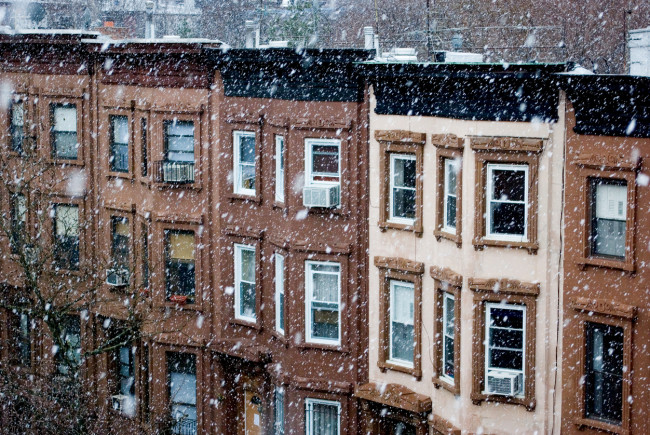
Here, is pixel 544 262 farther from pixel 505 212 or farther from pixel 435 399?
pixel 435 399

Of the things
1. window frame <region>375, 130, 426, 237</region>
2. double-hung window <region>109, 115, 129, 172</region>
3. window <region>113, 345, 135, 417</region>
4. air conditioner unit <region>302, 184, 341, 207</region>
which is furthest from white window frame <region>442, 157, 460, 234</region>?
window <region>113, 345, 135, 417</region>

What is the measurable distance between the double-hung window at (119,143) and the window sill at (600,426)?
44.4 ft

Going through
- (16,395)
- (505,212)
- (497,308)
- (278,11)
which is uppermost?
(278,11)

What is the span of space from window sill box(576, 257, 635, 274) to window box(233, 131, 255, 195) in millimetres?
8609

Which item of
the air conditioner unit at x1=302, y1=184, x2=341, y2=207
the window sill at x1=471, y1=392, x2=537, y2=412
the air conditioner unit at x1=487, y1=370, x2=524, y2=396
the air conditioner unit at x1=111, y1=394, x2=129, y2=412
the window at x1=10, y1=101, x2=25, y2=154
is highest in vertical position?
the window at x1=10, y1=101, x2=25, y2=154

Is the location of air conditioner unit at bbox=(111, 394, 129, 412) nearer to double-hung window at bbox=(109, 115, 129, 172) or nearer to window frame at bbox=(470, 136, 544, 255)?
double-hung window at bbox=(109, 115, 129, 172)

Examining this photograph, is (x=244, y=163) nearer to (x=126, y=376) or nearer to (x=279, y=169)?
(x=279, y=169)

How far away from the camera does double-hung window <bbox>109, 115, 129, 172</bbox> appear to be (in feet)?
89.9

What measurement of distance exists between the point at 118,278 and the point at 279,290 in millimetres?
5092

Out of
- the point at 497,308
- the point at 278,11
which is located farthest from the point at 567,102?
the point at 278,11

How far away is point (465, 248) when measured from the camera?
813 inches

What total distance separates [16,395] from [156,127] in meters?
7.77

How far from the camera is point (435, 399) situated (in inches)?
864

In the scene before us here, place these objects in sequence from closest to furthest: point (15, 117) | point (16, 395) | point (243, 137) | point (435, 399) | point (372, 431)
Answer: point (435, 399), point (372, 431), point (243, 137), point (16, 395), point (15, 117)
